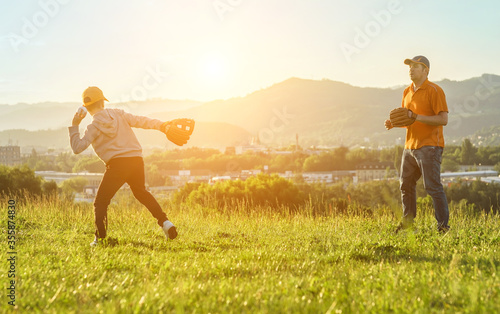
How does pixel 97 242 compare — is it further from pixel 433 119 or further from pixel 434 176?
pixel 433 119

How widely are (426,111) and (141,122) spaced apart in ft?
12.3

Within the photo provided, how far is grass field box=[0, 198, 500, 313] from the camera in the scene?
10.3 feet

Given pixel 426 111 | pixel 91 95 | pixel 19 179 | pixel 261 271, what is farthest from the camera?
pixel 19 179

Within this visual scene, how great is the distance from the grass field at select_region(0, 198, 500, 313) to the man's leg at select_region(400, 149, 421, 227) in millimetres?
336

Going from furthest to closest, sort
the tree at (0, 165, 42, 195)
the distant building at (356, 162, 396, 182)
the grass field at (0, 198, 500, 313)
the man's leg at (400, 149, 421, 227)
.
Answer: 1. the distant building at (356, 162, 396, 182)
2. the tree at (0, 165, 42, 195)
3. the man's leg at (400, 149, 421, 227)
4. the grass field at (0, 198, 500, 313)

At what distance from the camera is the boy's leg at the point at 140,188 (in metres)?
6.27

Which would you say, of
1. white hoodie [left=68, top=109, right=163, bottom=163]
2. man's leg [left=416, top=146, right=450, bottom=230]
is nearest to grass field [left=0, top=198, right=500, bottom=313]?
man's leg [left=416, top=146, right=450, bottom=230]

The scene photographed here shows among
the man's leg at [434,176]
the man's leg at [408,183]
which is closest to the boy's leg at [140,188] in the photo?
the man's leg at [408,183]

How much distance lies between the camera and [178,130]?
6.57 metres

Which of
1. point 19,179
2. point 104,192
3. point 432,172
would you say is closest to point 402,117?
point 432,172

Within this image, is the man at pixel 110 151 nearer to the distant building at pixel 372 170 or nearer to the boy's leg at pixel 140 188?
the boy's leg at pixel 140 188

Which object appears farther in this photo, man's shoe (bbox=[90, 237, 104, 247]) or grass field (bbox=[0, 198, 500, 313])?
man's shoe (bbox=[90, 237, 104, 247])

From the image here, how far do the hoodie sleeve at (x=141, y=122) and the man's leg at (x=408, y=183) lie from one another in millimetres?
3371

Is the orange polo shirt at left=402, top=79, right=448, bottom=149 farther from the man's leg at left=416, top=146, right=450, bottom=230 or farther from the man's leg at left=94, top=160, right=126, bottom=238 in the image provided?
the man's leg at left=94, top=160, right=126, bottom=238
